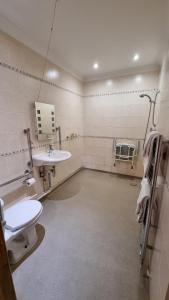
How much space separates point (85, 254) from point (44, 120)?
1952 millimetres

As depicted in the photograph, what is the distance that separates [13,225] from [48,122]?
161 cm

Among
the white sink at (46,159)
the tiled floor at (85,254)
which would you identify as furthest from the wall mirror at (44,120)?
the tiled floor at (85,254)

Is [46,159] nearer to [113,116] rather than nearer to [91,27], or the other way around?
[91,27]

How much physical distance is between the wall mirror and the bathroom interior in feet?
0.06

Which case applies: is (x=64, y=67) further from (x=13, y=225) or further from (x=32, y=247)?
(x=32, y=247)

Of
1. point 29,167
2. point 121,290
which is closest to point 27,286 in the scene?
point 121,290

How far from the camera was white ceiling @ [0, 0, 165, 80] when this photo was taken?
137cm

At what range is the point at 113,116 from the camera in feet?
10.8

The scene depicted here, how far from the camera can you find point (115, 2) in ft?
4.32

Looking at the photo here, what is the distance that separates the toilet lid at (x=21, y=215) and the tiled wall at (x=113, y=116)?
91.5 inches

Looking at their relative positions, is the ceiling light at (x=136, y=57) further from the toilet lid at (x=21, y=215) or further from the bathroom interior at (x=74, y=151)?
the toilet lid at (x=21, y=215)

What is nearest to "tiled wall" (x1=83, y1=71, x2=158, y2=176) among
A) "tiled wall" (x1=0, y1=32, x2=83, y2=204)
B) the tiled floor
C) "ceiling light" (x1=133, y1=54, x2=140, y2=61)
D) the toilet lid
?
"ceiling light" (x1=133, y1=54, x2=140, y2=61)

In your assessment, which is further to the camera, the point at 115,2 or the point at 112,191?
the point at 112,191

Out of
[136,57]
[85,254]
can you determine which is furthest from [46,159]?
[136,57]
